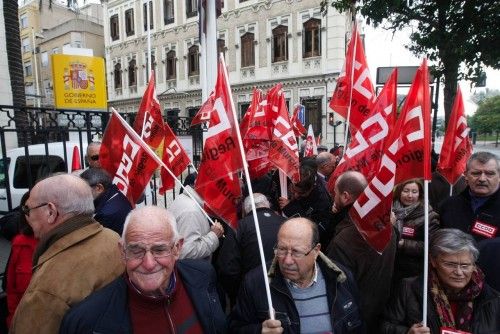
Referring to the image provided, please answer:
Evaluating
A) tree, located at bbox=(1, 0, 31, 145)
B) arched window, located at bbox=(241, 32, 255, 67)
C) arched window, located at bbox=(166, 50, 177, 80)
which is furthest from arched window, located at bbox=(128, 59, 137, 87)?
tree, located at bbox=(1, 0, 31, 145)

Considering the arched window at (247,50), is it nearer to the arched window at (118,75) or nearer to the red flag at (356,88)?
the arched window at (118,75)

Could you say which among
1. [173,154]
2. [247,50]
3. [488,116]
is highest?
[247,50]

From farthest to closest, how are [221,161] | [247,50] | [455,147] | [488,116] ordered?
[488,116] → [247,50] → [455,147] → [221,161]

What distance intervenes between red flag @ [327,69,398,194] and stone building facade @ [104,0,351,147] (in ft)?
46.5

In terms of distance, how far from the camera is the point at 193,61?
26.2 m

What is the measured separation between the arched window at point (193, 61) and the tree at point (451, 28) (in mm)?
17650

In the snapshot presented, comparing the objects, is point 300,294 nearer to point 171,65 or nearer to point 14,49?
point 14,49

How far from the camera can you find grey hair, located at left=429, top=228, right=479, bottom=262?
2.34 m

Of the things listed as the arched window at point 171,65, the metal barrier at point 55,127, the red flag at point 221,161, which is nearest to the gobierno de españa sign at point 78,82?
the metal barrier at point 55,127

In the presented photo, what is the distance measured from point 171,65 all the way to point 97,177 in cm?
2588

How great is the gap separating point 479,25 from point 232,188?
8.08 m

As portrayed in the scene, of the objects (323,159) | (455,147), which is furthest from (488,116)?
(455,147)

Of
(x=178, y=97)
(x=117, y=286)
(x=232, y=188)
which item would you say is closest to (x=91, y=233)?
(x=117, y=286)

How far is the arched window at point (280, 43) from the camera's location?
72.4 feet
